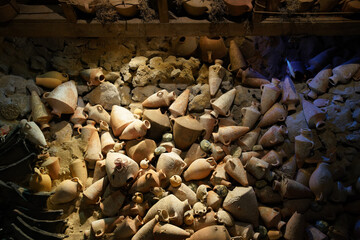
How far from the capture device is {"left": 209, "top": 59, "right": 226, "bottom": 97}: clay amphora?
3728mm

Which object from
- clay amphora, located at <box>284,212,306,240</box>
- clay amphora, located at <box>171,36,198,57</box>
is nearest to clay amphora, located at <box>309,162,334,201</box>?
clay amphora, located at <box>284,212,306,240</box>

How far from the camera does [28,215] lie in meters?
3.01

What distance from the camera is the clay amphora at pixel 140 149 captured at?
3.28 meters

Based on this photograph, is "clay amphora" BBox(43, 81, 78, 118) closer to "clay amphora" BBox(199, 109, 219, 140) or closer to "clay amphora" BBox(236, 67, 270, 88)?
"clay amphora" BBox(199, 109, 219, 140)

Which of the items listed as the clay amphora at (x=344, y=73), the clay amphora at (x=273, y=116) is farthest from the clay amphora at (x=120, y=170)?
the clay amphora at (x=344, y=73)

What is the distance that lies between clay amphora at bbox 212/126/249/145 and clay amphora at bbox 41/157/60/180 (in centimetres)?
189

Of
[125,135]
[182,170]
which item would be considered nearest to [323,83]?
[182,170]

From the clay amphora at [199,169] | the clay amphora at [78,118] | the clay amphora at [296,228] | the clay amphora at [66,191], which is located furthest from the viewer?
the clay amphora at [78,118]

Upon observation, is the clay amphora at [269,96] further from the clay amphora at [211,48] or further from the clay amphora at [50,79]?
the clay amphora at [50,79]

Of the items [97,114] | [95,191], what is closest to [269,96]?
[97,114]

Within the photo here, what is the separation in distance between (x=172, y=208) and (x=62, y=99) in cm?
189

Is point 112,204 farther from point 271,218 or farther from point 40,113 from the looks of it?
point 271,218

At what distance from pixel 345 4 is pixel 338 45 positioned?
0.79m

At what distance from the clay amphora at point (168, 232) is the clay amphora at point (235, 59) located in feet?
7.40
